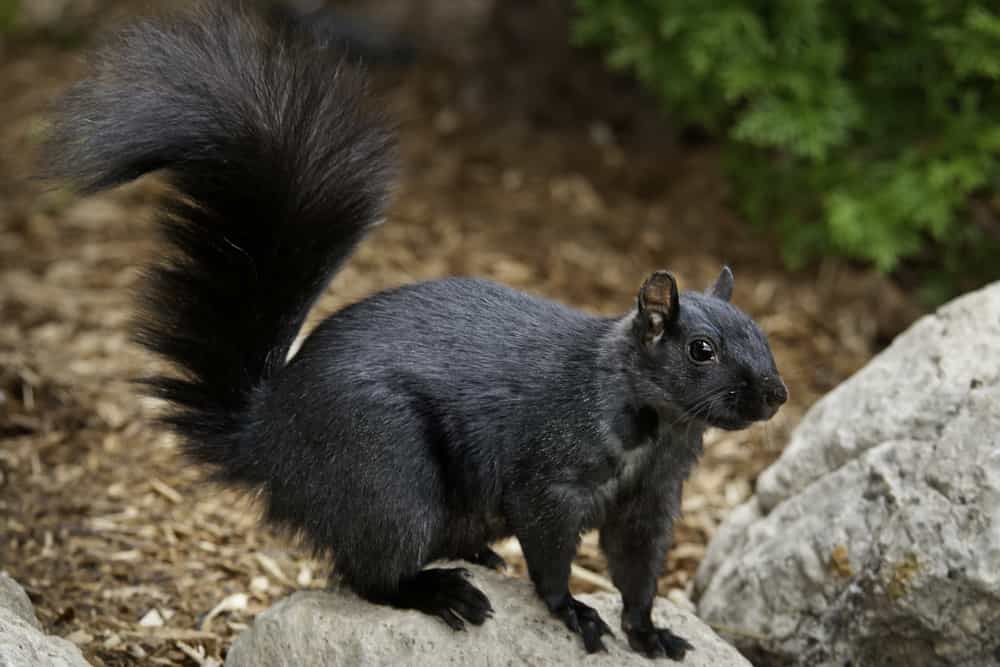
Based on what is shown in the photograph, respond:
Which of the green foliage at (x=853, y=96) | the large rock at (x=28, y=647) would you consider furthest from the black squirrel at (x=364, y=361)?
the green foliage at (x=853, y=96)

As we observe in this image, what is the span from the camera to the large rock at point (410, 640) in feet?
10.4

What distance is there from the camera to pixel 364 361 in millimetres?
3221

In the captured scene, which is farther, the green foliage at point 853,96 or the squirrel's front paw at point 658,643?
the green foliage at point 853,96

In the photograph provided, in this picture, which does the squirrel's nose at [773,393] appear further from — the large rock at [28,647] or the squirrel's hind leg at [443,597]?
the large rock at [28,647]

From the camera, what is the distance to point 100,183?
302 centimetres

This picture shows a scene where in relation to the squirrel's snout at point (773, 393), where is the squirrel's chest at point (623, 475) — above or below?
below

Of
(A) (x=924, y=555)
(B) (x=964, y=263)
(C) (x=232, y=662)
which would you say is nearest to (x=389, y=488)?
(C) (x=232, y=662)

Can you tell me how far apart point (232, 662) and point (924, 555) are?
1839 mm

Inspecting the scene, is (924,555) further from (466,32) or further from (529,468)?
(466,32)

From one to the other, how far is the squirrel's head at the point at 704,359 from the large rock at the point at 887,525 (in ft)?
2.31

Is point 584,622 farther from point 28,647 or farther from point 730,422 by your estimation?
point 28,647

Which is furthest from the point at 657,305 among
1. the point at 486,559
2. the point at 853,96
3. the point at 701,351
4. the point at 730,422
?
the point at 853,96

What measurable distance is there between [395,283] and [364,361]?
279cm

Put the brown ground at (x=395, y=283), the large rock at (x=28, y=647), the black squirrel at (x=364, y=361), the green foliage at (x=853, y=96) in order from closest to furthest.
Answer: the large rock at (x=28, y=647) → the black squirrel at (x=364, y=361) → the brown ground at (x=395, y=283) → the green foliage at (x=853, y=96)
